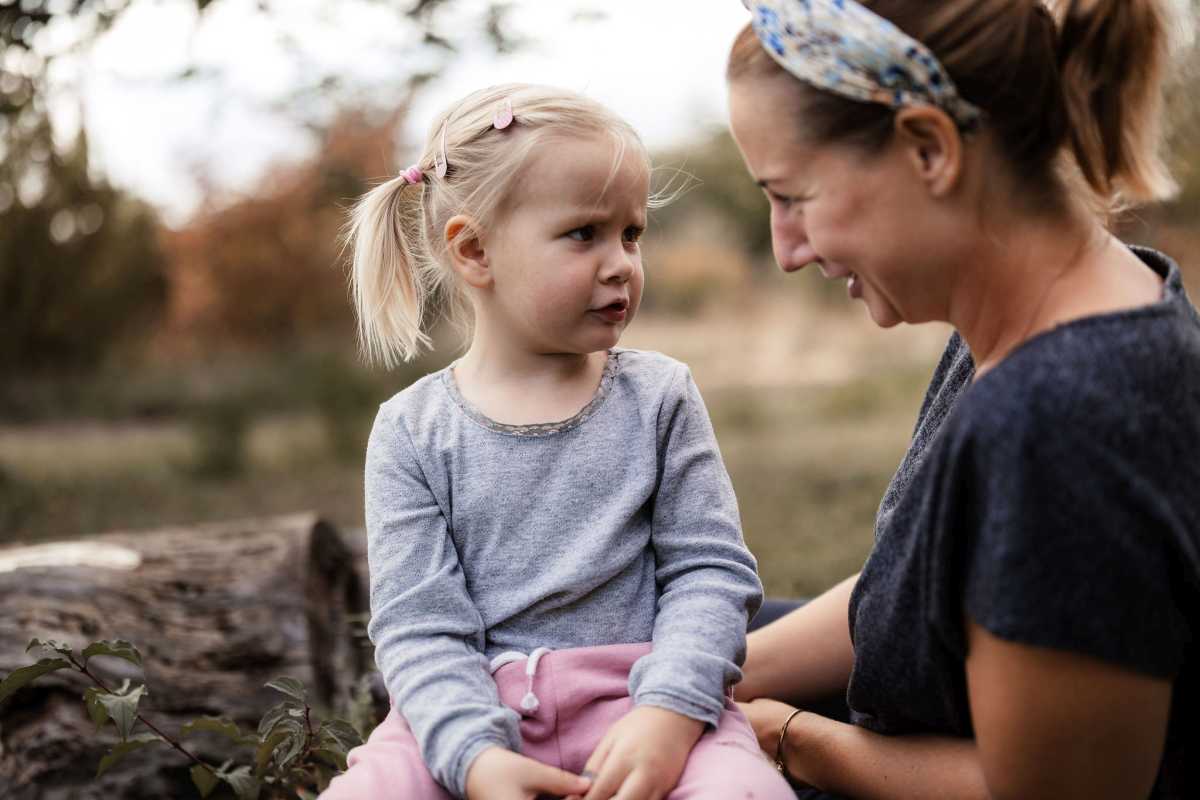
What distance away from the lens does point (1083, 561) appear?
1285mm

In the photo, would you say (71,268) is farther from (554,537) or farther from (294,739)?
(554,537)

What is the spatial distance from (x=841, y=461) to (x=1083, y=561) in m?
6.92

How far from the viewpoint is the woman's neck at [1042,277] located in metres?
1.46

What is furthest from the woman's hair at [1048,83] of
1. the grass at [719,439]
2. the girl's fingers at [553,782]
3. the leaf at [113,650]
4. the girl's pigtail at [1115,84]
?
the grass at [719,439]

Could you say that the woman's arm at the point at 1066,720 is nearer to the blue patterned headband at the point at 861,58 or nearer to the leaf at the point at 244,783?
the blue patterned headband at the point at 861,58

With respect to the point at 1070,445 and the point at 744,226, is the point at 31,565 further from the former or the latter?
the point at 744,226

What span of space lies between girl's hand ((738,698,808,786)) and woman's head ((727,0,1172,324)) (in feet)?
2.80

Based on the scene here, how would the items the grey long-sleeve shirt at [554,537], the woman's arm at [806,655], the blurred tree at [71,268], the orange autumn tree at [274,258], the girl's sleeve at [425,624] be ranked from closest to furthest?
1. the girl's sleeve at [425,624]
2. the grey long-sleeve shirt at [554,537]
3. the woman's arm at [806,655]
4. the blurred tree at [71,268]
5. the orange autumn tree at [274,258]

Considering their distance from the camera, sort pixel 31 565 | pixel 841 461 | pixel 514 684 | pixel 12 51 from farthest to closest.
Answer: pixel 841 461 → pixel 12 51 → pixel 31 565 → pixel 514 684

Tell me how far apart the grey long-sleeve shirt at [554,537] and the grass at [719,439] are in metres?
Answer: 2.50

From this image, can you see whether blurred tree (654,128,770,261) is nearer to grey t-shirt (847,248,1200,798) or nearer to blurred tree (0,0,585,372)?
blurred tree (0,0,585,372)

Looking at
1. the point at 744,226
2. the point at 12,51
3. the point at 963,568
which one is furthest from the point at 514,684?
the point at 744,226

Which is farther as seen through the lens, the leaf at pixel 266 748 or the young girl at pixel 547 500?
the leaf at pixel 266 748

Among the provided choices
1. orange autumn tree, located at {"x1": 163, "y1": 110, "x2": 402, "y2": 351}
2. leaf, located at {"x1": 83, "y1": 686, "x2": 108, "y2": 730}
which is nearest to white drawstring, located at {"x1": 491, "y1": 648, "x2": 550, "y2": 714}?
leaf, located at {"x1": 83, "y1": 686, "x2": 108, "y2": 730}
